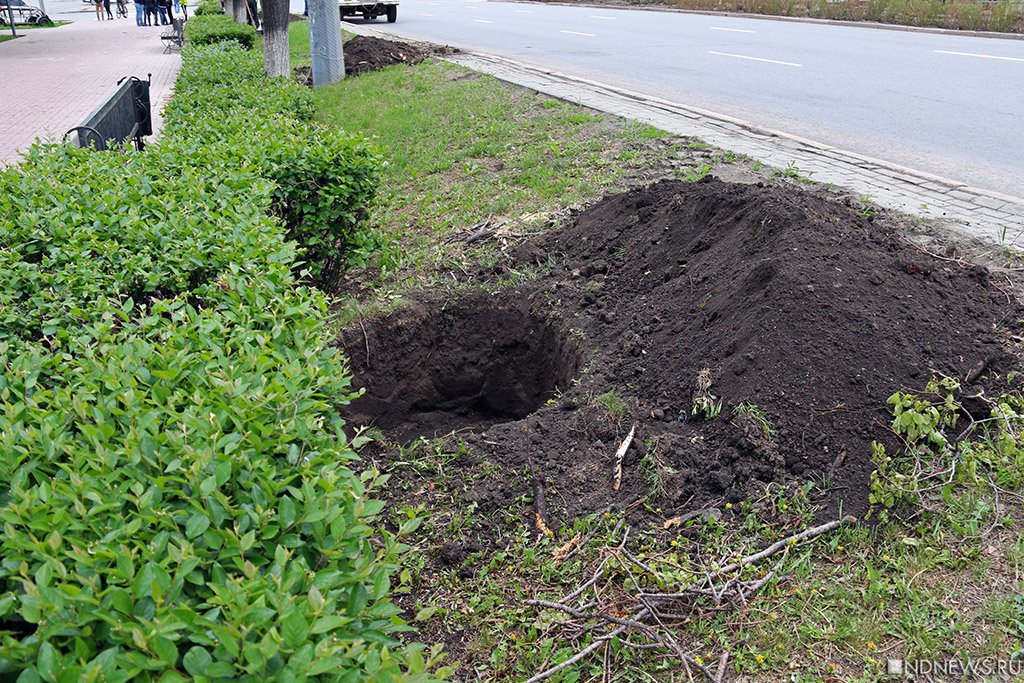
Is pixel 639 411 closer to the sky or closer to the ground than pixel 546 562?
closer to the sky

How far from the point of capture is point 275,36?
1161 centimetres

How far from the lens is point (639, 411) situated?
3.77 m

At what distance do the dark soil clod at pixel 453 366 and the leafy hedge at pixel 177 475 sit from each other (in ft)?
5.58

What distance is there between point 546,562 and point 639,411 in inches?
38.3

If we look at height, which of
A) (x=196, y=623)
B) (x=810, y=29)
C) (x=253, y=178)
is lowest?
(x=196, y=623)

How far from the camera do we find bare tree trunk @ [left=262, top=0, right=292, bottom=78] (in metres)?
11.5

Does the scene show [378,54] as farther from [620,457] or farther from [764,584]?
[764,584]

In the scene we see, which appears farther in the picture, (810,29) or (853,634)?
(810,29)

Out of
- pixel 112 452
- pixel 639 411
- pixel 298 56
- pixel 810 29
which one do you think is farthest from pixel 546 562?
pixel 810 29

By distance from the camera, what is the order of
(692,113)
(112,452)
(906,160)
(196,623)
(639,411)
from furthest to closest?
(692,113) < (906,160) < (639,411) < (112,452) < (196,623)

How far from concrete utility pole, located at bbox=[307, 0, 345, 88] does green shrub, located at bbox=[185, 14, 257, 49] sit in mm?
3453

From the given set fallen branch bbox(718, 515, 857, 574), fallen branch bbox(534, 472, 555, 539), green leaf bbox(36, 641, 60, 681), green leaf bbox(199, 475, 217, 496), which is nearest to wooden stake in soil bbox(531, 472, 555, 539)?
fallen branch bbox(534, 472, 555, 539)

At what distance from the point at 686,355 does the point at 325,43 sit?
11.4 meters

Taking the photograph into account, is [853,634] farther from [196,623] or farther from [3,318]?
[3,318]
